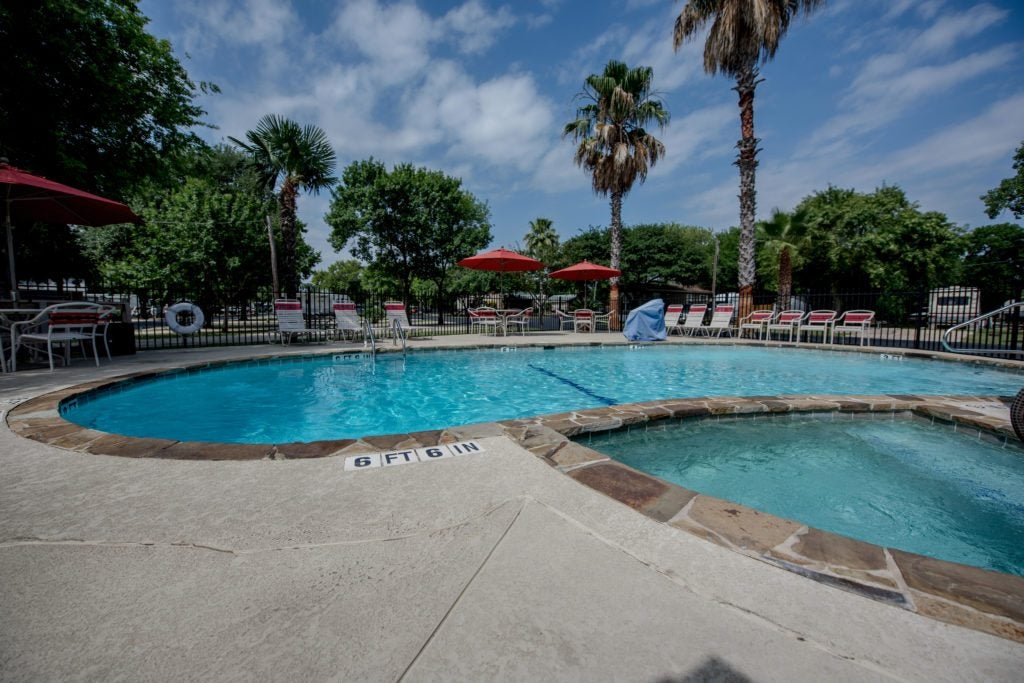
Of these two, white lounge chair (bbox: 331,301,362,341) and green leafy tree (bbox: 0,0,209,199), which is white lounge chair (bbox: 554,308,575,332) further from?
green leafy tree (bbox: 0,0,209,199)

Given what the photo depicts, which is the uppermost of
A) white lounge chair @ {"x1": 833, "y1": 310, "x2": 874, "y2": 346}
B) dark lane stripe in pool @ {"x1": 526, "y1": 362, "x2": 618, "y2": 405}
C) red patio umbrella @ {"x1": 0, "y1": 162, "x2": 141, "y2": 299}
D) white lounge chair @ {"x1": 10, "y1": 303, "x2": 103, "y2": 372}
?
red patio umbrella @ {"x1": 0, "y1": 162, "x2": 141, "y2": 299}

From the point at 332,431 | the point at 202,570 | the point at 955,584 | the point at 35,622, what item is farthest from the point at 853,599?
the point at 332,431

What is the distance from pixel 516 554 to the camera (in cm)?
148

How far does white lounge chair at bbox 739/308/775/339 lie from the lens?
1201 cm

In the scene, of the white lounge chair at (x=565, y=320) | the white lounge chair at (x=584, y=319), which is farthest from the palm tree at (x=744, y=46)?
the white lounge chair at (x=565, y=320)

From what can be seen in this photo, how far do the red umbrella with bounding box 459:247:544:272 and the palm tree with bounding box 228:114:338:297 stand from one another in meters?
6.15

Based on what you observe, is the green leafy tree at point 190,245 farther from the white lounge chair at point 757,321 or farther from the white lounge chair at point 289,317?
the white lounge chair at point 757,321

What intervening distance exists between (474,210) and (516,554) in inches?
898

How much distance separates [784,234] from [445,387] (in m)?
19.3

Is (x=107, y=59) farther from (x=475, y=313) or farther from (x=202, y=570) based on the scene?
(x=202, y=570)

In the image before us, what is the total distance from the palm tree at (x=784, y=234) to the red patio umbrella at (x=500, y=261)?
12.5 meters

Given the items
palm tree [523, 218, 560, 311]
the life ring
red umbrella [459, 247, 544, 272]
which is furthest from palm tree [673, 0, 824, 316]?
palm tree [523, 218, 560, 311]

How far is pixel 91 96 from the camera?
8.19m

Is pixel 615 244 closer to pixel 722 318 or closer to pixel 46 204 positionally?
pixel 722 318
